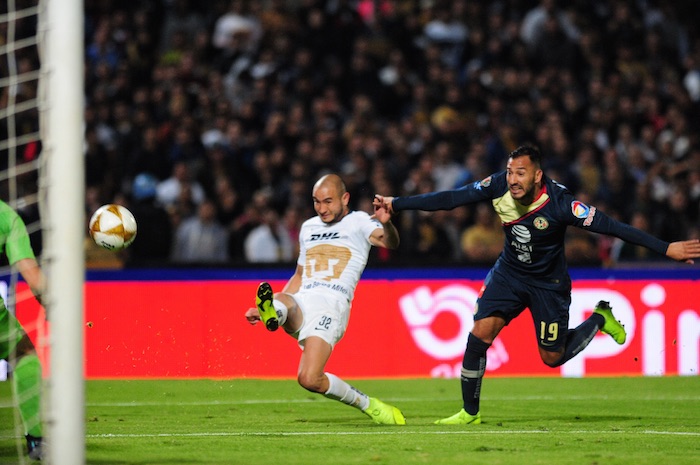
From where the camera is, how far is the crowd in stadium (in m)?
14.9

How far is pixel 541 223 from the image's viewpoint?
8852 millimetres

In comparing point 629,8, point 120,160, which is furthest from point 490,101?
point 120,160

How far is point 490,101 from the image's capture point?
1686 centimetres

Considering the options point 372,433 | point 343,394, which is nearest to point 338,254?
point 343,394

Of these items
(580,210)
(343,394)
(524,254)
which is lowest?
(343,394)

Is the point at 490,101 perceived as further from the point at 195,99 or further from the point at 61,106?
the point at 61,106

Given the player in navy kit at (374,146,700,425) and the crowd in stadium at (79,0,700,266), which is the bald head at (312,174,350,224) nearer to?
the player in navy kit at (374,146,700,425)

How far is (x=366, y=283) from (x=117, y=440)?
5.98 meters

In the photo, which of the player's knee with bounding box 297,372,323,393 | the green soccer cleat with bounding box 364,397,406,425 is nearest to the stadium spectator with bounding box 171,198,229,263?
the green soccer cleat with bounding box 364,397,406,425

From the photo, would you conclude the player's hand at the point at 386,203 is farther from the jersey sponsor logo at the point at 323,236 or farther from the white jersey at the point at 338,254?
the jersey sponsor logo at the point at 323,236

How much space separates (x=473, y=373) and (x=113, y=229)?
10.0ft

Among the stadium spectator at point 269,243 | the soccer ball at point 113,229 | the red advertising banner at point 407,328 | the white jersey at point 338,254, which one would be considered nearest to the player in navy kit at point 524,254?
the white jersey at point 338,254

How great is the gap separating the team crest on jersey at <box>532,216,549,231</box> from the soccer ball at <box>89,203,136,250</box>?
10.3 ft

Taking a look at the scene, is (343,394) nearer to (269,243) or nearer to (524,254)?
(524,254)
